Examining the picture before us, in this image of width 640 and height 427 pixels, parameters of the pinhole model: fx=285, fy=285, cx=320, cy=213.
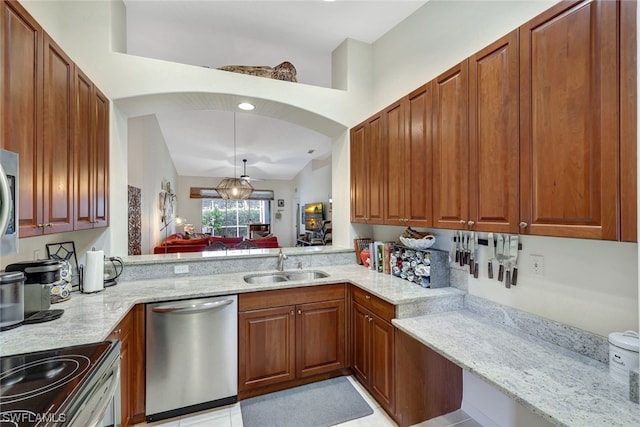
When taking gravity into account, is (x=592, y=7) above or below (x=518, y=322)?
above

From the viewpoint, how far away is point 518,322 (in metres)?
1.71

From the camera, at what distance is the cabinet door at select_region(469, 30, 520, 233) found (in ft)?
4.76

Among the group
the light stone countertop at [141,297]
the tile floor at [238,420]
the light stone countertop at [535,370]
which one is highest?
the light stone countertop at [141,297]

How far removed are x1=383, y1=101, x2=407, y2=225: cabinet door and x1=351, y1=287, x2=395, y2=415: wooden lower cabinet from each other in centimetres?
70

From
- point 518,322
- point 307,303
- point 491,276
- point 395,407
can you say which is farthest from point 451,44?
point 395,407

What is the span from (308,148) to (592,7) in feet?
22.1

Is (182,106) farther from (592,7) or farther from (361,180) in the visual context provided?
(592,7)

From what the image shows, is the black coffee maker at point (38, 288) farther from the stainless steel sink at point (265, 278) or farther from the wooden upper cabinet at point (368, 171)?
the wooden upper cabinet at point (368, 171)

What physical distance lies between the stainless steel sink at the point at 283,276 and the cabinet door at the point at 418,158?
1.08 meters

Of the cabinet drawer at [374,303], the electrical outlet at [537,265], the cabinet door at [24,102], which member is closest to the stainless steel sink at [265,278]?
the cabinet drawer at [374,303]

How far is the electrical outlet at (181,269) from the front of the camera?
8.29 ft

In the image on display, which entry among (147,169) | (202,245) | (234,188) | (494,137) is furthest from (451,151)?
(234,188)

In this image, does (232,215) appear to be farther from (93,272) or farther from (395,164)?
(395,164)

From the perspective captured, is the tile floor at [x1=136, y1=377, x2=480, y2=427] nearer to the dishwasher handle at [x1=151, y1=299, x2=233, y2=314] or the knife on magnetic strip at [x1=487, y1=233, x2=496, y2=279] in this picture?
the dishwasher handle at [x1=151, y1=299, x2=233, y2=314]
